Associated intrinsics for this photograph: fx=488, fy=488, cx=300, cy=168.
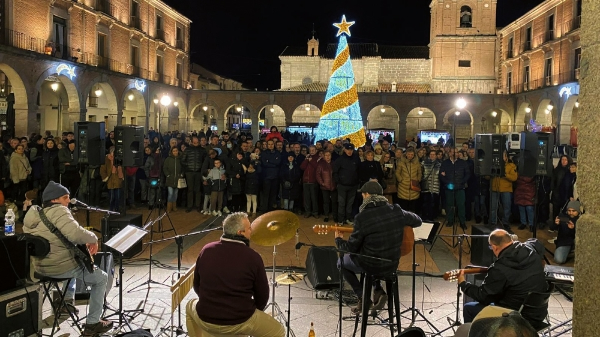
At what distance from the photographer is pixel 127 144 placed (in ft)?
27.3

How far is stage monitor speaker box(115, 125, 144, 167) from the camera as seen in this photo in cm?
828

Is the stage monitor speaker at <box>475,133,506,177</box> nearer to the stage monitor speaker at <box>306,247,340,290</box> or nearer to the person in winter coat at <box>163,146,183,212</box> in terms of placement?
the stage monitor speaker at <box>306,247,340,290</box>

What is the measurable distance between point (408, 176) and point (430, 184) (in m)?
0.61

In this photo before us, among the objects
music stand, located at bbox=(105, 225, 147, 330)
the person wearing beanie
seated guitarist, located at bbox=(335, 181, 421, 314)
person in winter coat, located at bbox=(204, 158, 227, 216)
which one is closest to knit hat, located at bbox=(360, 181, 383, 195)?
seated guitarist, located at bbox=(335, 181, 421, 314)

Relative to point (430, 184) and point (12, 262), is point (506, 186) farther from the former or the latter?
point (12, 262)

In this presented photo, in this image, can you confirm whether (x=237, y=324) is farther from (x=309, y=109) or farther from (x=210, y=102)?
(x=309, y=109)

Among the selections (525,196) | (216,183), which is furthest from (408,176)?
(216,183)

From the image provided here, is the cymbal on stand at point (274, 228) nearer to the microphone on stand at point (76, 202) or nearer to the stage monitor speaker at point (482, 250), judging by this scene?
the microphone on stand at point (76, 202)

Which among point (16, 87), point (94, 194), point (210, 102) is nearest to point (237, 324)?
point (94, 194)

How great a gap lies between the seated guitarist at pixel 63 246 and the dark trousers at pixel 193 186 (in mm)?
6065

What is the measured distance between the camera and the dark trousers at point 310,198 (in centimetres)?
1022

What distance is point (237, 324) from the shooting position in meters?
3.34

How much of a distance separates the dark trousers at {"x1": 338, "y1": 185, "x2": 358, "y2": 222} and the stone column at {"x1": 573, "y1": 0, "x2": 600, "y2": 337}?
24.5 feet

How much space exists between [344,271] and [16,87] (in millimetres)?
18329
